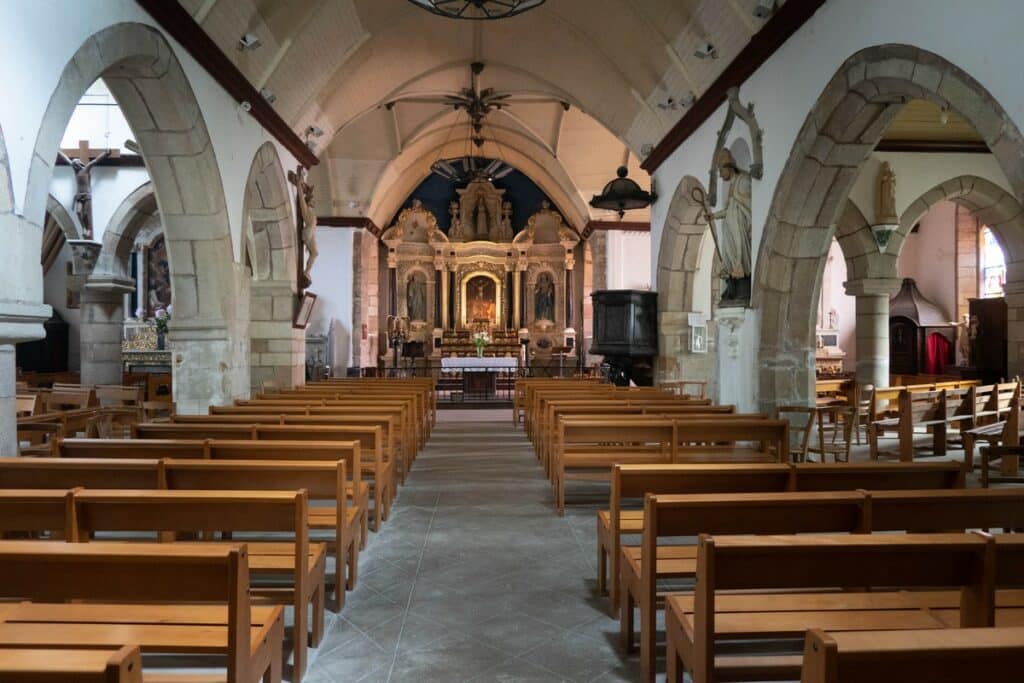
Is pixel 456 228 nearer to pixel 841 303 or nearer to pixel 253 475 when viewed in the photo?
pixel 841 303

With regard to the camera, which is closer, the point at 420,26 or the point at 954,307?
the point at 420,26

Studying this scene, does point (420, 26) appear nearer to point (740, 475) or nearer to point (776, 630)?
point (740, 475)

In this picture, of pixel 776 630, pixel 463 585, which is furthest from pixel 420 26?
pixel 776 630

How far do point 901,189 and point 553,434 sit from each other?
776 cm

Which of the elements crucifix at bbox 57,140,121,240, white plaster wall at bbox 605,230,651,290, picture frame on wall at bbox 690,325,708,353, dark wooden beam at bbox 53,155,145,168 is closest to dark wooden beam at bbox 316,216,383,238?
dark wooden beam at bbox 53,155,145,168

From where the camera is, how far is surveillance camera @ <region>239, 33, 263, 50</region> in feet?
25.4

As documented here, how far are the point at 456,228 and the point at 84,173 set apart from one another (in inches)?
442

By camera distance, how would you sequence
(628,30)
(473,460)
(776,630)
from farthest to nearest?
(628,30)
(473,460)
(776,630)

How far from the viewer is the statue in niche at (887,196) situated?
34.6ft

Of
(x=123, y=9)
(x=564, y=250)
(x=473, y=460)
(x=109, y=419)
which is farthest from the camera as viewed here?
(x=564, y=250)

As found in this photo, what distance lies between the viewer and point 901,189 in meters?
10.7

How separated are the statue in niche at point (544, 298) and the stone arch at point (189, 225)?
46.3 ft

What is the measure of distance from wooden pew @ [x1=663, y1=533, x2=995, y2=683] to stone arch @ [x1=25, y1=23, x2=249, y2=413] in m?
6.57

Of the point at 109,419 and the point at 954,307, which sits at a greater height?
the point at 954,307
